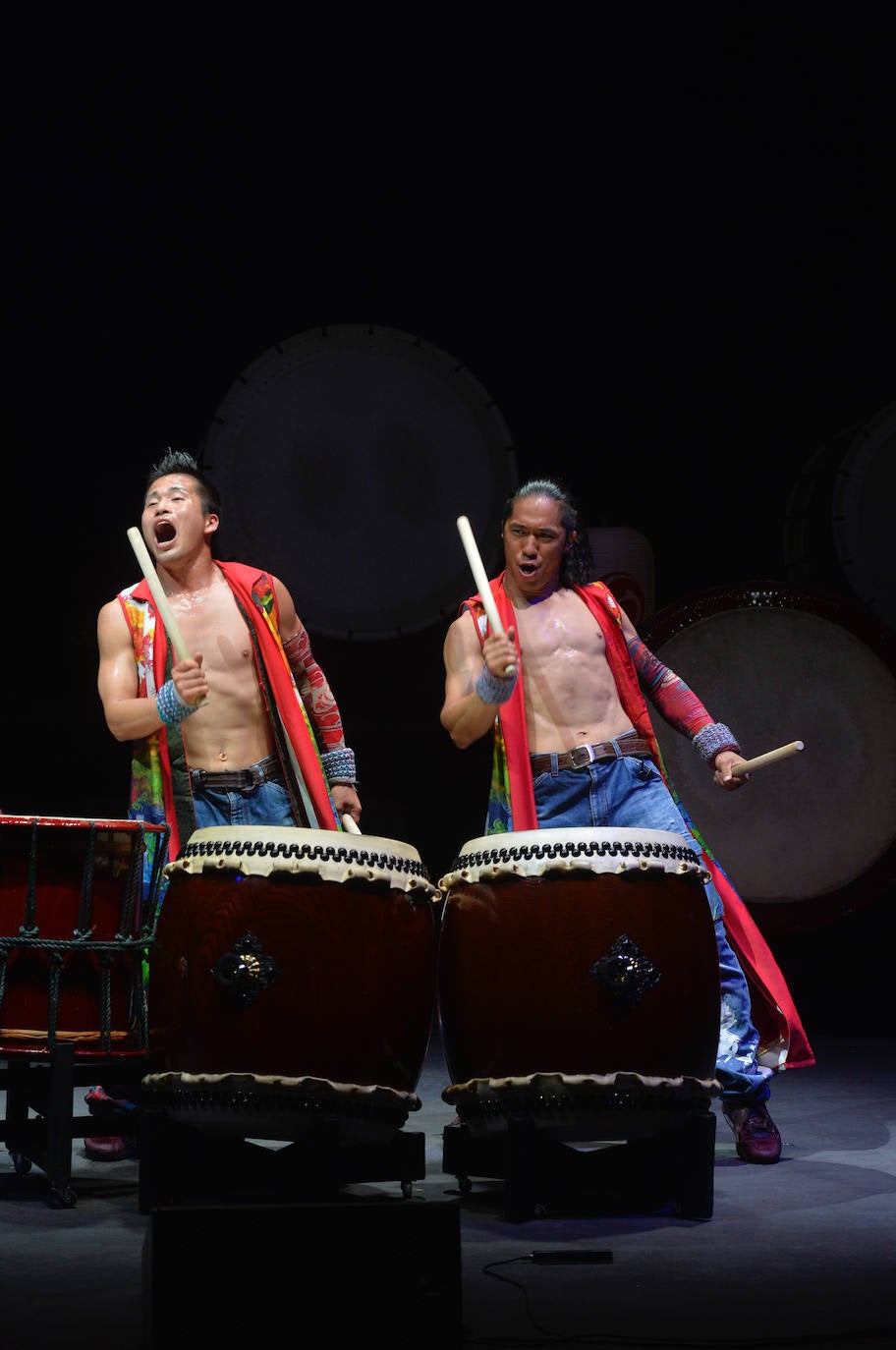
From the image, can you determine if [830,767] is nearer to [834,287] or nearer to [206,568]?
[834,287]

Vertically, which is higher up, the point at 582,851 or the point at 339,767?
the point at 339,767

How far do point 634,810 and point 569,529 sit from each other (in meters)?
0.62

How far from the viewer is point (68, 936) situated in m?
2.72

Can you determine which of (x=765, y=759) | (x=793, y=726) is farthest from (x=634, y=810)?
(x=793, y=726)

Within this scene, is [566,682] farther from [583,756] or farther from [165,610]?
[165,610]

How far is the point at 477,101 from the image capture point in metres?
4.78

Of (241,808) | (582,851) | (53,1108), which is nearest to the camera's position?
(582,851)

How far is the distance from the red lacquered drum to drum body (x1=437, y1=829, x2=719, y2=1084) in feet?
1.87

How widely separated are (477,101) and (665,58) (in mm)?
550

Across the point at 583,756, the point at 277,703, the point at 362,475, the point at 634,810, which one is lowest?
the point at 634,810

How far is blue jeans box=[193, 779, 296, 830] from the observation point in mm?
3174

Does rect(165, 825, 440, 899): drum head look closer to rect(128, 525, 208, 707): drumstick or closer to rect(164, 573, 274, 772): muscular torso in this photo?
rect(128, 525, 208, 707): drumstick

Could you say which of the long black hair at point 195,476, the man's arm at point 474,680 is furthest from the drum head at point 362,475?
the man's arm at point 474,680

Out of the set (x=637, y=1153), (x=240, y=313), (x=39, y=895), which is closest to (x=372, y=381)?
(x=240, y=313)
